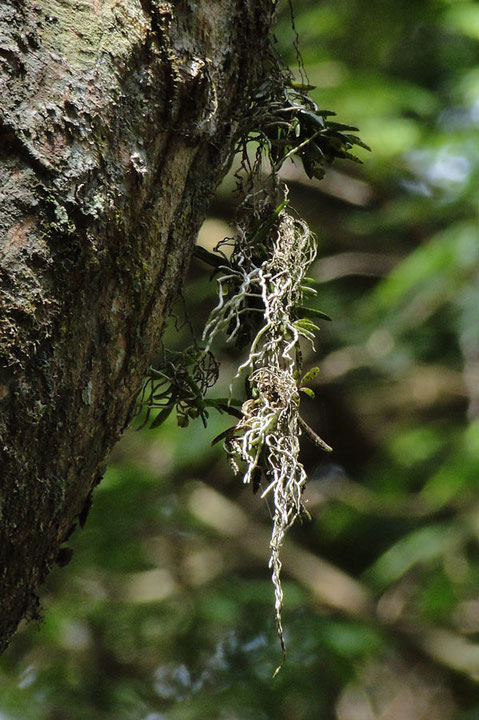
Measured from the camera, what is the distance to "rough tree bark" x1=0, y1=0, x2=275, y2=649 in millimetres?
623

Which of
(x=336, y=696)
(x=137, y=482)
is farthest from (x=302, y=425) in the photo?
(x=336, y=696)

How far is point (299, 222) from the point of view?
3.20ft

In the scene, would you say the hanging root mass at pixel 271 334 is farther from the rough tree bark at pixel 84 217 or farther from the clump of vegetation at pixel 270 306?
the rough tree bark at pixel 84 217

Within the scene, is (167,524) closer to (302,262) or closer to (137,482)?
(137,482)

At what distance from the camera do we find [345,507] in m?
3.29

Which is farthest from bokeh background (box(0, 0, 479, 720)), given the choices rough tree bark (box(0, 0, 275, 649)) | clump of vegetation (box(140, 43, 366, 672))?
rough tree bark (box(0, 0, 275, 649))

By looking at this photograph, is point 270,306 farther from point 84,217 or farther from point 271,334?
point 84,217

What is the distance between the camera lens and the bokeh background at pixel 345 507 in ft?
8.93

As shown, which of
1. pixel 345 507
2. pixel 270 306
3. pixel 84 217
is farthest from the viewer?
pixel 345 507

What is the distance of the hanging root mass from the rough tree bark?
0.13m

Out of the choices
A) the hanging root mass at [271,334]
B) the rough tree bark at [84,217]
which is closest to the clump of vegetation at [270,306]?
the hanging root mass at [271,334]

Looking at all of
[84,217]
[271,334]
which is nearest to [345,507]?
[271,334]

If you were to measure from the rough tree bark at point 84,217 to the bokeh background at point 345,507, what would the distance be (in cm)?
170

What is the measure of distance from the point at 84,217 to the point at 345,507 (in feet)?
9.17
